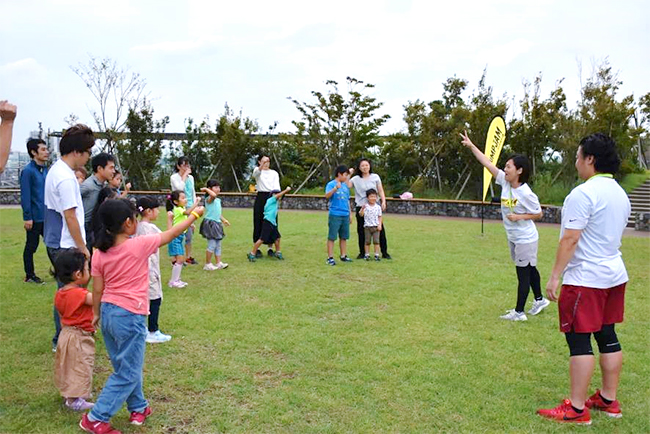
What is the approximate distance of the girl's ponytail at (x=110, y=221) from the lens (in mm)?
3010

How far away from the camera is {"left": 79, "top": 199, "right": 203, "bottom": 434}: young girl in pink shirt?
119 inches

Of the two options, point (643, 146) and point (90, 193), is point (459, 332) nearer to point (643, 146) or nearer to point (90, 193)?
point (90, 193)

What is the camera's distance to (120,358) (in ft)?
10.0

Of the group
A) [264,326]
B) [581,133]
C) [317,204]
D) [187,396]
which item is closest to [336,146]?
[317,204]

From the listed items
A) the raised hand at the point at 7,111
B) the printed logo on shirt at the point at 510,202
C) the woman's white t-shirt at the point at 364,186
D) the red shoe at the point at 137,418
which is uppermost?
the raised hand at the point at 7,111

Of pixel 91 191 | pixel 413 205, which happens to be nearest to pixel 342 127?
pixel 413 205

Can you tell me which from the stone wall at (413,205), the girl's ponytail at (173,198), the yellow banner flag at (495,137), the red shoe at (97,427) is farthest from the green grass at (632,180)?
the red shoe at (97,427)

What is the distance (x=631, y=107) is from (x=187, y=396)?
20178mm

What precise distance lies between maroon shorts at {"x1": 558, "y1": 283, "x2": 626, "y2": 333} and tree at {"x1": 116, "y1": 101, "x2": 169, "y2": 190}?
73.0 ft

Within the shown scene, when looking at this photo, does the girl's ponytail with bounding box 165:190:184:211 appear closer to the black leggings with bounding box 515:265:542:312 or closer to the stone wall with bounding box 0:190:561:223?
the black leggings with bounding box 515:265:542:312

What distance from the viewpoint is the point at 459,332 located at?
5016 millimetres

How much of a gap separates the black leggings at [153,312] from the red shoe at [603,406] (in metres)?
3.41

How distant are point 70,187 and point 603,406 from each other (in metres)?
3.79

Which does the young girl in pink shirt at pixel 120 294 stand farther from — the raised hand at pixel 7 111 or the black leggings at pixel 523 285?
the black leggings at pixel 523 285
